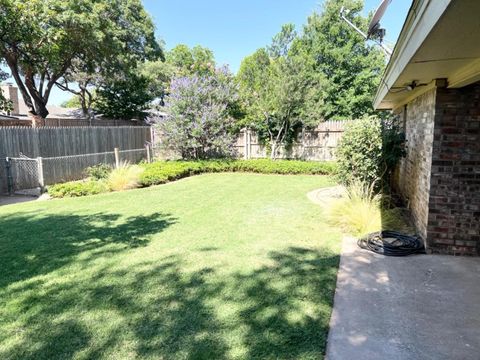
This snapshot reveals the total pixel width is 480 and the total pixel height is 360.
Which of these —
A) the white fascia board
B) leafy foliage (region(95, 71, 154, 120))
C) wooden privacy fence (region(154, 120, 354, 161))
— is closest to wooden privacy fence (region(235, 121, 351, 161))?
wooden privacy fence (region(154, 120, 354, 161))

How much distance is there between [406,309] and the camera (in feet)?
9.30

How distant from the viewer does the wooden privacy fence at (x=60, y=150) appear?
9.35 metres

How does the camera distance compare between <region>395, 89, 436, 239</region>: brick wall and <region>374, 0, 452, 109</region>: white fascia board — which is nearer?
<region>374, 0, 452, 109</region>: white fascia board

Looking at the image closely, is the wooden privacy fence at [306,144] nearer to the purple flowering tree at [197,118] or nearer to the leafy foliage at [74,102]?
the purple flowering tree at [197,118]

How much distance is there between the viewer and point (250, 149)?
51.7ft

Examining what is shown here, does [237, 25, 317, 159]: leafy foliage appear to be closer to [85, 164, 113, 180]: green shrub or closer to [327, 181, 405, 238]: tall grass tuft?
[85, 164, 113, 180]: green shrub

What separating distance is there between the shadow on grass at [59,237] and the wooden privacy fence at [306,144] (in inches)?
389

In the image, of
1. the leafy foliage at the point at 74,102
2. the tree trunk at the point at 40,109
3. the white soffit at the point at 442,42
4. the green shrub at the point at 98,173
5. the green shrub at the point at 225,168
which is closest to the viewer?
the white soffit at the point at 442,42

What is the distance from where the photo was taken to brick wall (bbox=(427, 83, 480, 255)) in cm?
382

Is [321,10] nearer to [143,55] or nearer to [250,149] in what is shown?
[250,149]

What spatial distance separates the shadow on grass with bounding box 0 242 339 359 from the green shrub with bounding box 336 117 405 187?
3.41 meters

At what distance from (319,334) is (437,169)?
2650 millimetres

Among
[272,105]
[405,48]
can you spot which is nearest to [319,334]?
[405,48]

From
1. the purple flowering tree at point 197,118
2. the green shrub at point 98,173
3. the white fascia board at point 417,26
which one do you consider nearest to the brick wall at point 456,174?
the white fascia board at point 417,26
